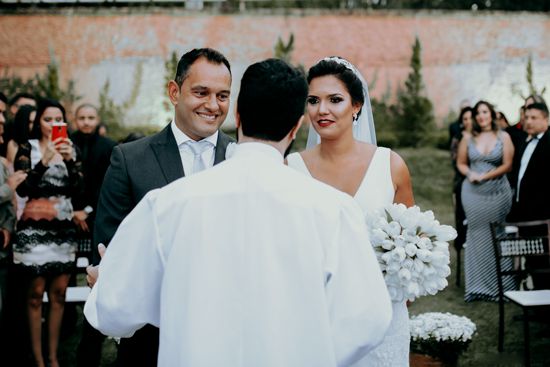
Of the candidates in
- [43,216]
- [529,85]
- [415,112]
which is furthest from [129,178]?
[529,85]

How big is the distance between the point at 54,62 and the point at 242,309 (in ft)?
62.5

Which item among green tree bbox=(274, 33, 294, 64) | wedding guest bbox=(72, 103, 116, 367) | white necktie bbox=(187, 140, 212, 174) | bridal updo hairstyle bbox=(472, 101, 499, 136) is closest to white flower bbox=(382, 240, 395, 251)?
white necktie bbox=(187, 140, 212, 174)

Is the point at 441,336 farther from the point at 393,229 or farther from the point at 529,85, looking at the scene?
the point at 529,85

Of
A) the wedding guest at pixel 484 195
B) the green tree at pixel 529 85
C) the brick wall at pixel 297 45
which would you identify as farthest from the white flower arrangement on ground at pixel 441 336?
the green tree at pixel 529 85

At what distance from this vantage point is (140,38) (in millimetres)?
20844

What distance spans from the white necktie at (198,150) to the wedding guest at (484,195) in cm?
580

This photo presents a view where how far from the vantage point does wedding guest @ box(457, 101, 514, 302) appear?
842 centimetres

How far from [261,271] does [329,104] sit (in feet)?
5.32

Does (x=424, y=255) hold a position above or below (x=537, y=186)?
above

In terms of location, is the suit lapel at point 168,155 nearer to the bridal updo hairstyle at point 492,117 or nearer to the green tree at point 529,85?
the bridal updo hairstyle at point 492,117

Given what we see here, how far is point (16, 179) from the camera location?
18.6 feet

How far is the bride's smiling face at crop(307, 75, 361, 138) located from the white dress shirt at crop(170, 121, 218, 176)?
1.99 ft

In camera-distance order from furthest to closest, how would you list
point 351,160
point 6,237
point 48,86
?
point 48,86 < point 6,237 < point 351,160

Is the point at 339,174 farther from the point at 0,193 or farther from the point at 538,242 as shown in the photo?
the point at 538,242
